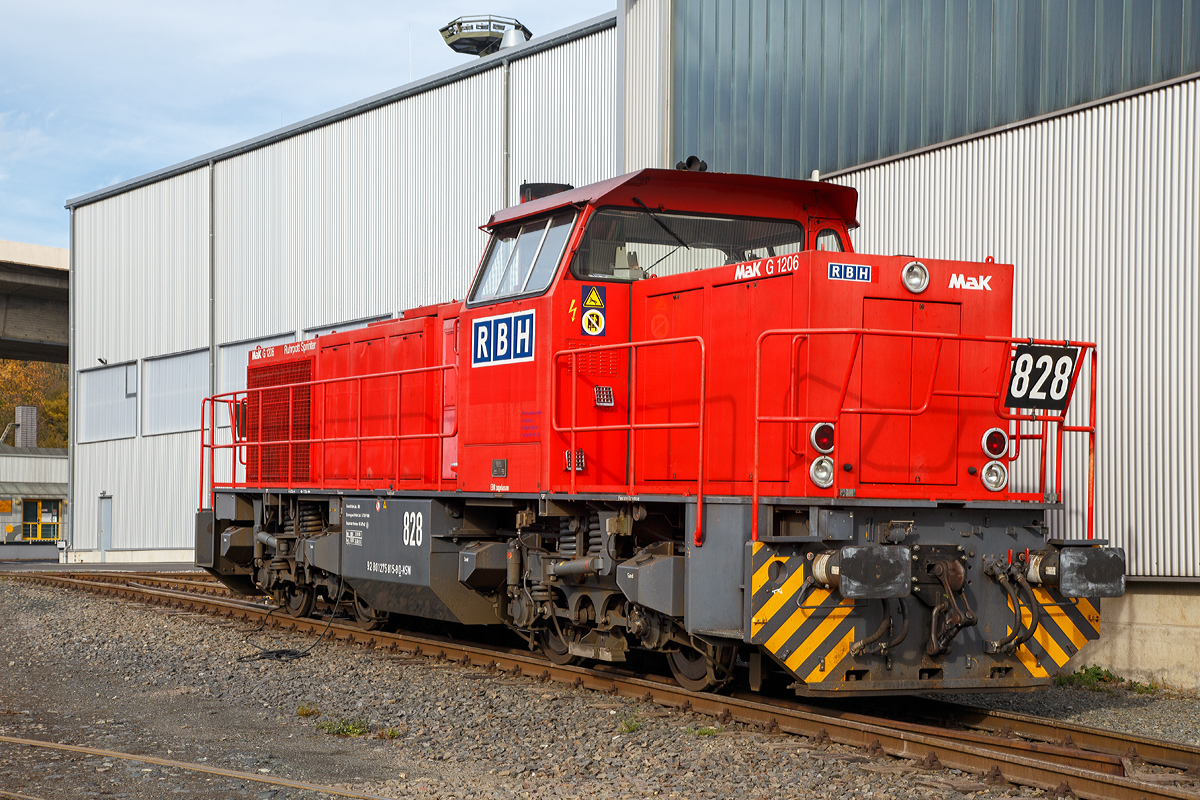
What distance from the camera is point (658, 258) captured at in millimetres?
8094

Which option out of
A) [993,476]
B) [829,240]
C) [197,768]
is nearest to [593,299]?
[829,240]

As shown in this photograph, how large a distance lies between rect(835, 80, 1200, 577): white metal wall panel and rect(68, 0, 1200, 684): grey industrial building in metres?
0.02

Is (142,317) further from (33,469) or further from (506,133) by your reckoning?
(33,469)

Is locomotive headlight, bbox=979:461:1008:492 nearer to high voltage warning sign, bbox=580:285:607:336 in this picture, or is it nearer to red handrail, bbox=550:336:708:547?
red handrail, bbox=550:336:708:547

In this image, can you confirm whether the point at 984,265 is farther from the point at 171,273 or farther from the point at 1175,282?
the point at 171,273

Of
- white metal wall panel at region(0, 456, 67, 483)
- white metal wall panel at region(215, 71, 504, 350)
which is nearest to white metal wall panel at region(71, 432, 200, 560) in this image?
white metal wall panel at region(215, 71, 504, 350)

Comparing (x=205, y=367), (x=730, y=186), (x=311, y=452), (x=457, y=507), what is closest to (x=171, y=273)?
(x=205, y=367)

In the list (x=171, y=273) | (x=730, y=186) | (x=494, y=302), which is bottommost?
(x=494, y=302)

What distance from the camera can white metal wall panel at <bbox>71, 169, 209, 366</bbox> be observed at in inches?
942

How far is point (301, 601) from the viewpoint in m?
11.9

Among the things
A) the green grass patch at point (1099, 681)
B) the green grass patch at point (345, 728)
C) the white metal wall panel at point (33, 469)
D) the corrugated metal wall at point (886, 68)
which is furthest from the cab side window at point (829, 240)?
the white metal wall panel at point (33, 469)

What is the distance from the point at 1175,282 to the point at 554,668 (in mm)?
5691

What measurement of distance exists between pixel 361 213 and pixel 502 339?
41.1 ft

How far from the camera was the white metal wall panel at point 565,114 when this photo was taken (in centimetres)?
1600
